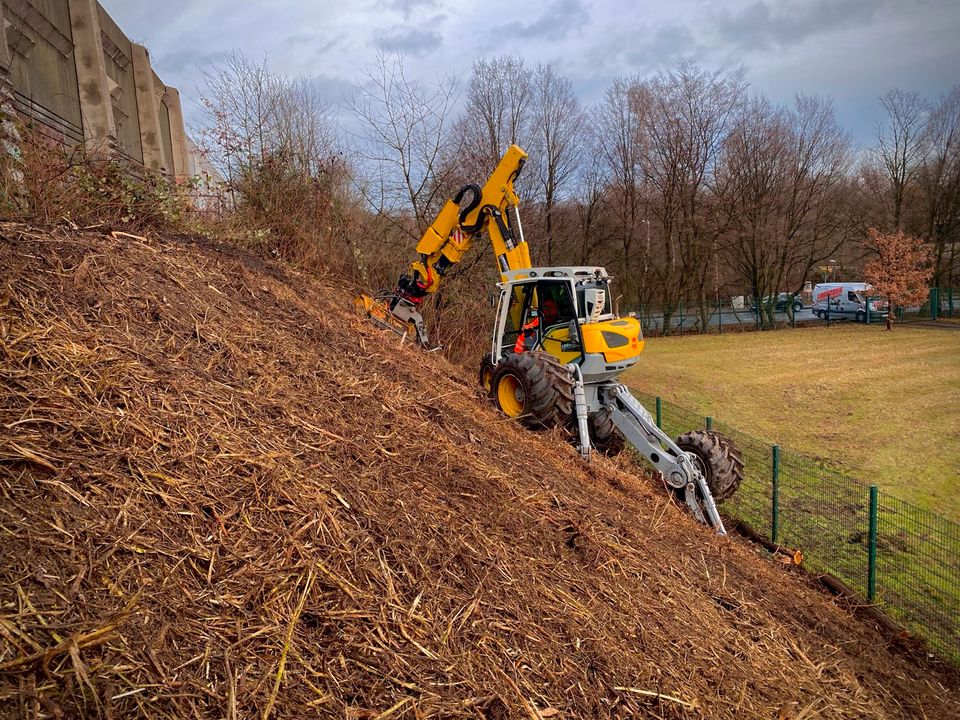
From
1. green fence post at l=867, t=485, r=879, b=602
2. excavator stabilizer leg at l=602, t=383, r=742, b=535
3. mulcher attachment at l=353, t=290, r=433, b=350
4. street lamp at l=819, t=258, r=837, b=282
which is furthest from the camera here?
street lamp at l=819, t=258, r=837, b=282

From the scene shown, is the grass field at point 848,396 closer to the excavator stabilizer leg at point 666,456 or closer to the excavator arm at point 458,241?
the excavator stabilizer leg at point 666,456

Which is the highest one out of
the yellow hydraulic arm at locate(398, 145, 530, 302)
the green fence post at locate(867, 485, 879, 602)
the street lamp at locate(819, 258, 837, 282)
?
the yellow hydraulic arm at locate(398, 145, 530, 302)

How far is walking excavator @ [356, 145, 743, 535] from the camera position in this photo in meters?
6.79

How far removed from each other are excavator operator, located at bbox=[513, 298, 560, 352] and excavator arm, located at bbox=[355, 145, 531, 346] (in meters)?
0.75

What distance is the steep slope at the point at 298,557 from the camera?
2158 mm

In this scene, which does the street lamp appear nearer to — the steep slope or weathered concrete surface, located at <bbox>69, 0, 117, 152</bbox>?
weathered concrete surface, located at <bbox>69, 0, 117, 152</bbox>

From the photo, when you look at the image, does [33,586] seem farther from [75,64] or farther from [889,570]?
[75,64]

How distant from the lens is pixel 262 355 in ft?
14.0

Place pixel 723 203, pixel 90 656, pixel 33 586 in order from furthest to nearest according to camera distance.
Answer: pixel 723 203 < pixel 33 586 < pixel 90 656

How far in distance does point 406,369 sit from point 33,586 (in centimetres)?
385

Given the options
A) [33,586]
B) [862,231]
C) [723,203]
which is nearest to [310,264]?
[33,586]

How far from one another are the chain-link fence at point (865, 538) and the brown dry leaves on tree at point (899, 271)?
26.7 meters

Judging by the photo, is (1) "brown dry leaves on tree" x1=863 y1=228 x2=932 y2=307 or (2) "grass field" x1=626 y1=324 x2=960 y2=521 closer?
(2) "grass field" x1=626 y1=324 x2=960 y2=521

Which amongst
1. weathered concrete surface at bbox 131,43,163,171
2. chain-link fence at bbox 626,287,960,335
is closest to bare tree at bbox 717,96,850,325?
chain-link fence at bbox 626,287,960,335
